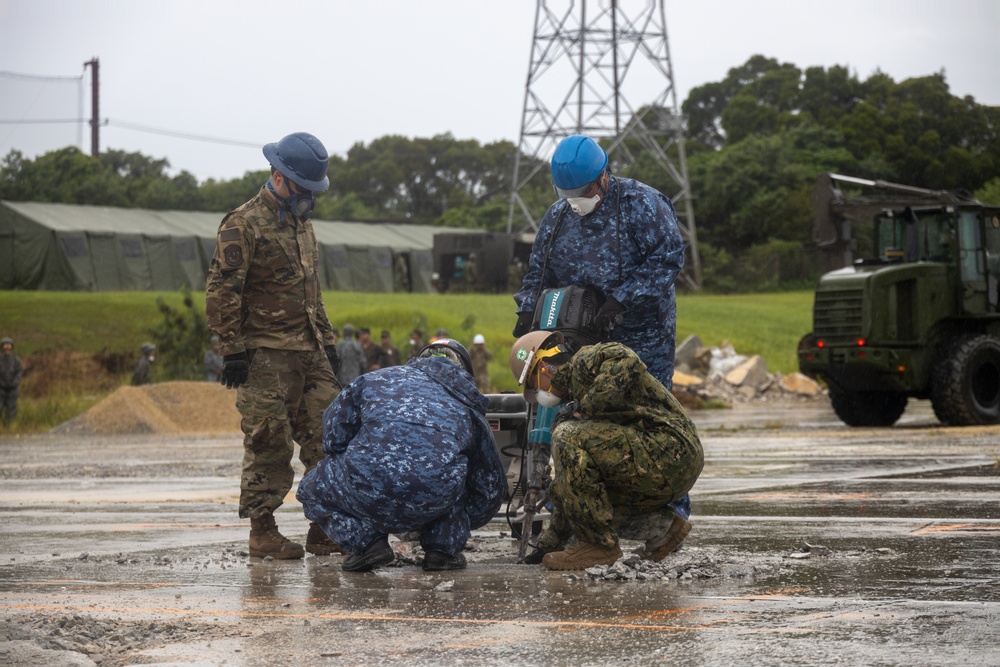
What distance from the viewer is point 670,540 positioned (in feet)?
19.9

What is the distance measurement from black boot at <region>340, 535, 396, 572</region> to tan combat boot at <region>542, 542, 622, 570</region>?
68cm

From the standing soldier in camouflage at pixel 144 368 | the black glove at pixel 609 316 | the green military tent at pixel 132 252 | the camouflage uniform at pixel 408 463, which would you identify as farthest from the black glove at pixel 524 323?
the green military tent at pixel 132 252

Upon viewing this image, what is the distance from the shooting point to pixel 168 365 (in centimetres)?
2877

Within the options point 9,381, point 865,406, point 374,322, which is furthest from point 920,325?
point 374,322

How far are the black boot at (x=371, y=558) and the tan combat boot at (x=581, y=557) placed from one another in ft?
2.24

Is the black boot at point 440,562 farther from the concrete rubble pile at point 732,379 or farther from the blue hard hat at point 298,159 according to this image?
the concrete rubble pile at point 732,379

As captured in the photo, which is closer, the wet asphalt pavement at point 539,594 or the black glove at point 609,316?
the wet asphalt pavement at point 539,594

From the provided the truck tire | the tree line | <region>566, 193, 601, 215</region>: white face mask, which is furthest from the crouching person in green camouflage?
the tree line

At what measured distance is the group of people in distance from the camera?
5.89 m

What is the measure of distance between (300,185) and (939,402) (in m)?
12.6

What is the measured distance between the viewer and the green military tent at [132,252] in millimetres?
39844

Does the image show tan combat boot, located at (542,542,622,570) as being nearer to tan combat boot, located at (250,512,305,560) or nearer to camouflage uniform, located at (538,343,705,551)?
camouflage uniform, located at (538,343,705,551)

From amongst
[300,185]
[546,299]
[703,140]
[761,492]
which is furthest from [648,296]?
[703,140]

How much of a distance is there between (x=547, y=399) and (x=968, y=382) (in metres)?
12.8
